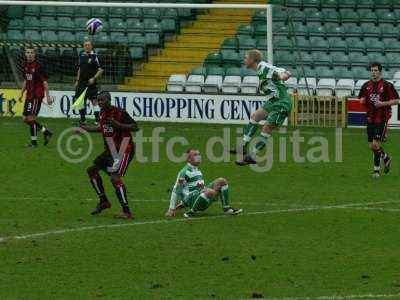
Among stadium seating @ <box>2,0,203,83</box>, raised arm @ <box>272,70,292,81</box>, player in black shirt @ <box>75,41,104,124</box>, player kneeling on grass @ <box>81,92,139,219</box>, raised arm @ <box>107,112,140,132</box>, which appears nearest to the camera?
raised arm @ <box>107,112,140,132</box>

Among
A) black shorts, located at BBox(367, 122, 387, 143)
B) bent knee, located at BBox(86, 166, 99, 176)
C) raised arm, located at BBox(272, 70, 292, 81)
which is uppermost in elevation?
raised arm, located at BBox(272, 70, 292, 81)

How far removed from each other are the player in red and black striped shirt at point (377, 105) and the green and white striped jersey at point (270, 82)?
241 centimetres

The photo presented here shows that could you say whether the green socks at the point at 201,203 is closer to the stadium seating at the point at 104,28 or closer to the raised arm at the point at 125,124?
the raised arm at the point at 125,124

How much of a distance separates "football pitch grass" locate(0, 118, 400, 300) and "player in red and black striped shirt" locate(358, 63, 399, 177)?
2.22ft

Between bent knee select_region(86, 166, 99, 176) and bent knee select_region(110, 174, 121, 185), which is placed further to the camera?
bent knee select_region(86, 166, 99, 176)

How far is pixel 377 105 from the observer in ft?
77.6

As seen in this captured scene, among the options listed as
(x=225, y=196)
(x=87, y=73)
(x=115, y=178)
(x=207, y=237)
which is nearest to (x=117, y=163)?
(x=115, y=178)

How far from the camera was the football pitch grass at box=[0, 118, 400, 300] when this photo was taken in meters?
13.9

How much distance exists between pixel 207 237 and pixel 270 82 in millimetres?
5358

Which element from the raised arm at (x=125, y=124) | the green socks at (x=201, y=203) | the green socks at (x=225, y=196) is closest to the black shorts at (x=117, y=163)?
the raised arm at (x=125, y=124)

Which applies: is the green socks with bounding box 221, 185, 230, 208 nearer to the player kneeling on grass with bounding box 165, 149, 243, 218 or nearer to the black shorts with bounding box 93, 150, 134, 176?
the player kneeling on grass with bounding box 165, 149, 243, 218

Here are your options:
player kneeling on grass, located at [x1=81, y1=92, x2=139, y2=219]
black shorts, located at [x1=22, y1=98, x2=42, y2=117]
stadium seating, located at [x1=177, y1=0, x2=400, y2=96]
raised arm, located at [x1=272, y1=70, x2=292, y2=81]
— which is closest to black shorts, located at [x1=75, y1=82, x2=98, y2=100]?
black shorts, located at [x1=22, y1=98, x2=42, y2=117]

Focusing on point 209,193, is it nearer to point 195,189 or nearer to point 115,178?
point 195,189

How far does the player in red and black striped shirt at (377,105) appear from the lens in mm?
23609
